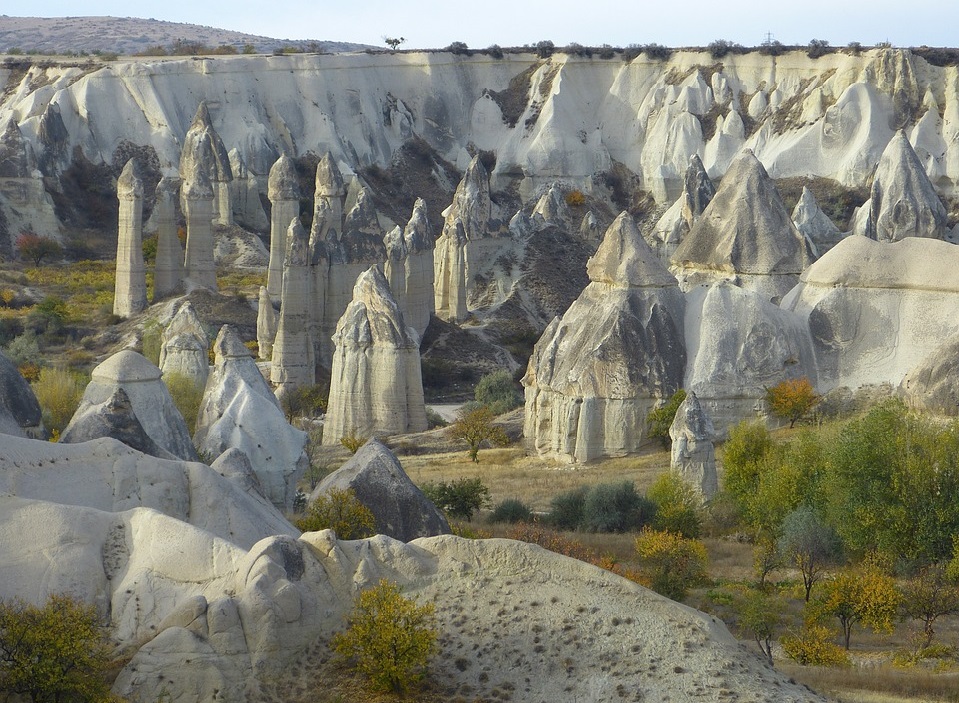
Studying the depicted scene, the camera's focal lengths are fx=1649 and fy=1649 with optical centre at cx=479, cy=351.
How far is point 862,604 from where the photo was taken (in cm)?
1934

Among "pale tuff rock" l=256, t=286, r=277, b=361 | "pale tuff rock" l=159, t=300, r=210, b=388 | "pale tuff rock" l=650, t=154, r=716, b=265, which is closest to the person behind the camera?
"pale tuff rock" l=159, t=300, r=210, b=388

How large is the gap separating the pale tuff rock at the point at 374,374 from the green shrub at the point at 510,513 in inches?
391

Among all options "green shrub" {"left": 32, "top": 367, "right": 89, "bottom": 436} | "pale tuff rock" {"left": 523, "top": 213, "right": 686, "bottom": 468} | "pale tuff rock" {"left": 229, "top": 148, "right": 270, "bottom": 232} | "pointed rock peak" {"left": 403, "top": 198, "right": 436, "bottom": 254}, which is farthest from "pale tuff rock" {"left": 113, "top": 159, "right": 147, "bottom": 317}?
"pale tuff rock" {"left": 523, "top": 213, "right": 686, "bottom": 468}

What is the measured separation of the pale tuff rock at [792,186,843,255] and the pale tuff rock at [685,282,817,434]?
75.5 feet

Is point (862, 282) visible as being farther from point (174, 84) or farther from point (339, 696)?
point (174, 84)

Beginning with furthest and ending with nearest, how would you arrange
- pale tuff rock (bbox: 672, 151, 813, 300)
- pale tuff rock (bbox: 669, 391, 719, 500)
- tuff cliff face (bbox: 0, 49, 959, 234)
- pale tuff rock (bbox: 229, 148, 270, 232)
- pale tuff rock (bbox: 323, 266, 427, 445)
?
tuff cliff face (bbox: 0, 49, 959, 234) → pale tuff rock (bbox: 229, 148, 270, 232) → pale tuff rock (bbox: 672, 151, 813, 300) → pale tuff rock (bbox: 323, 266, 427, 445) → pale tuff rock (bbox: 669, 391, 719, 500)

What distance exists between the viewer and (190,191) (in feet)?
171

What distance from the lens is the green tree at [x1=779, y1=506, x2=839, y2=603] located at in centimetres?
2239

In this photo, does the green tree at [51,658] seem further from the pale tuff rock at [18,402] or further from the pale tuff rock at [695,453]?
the pale tuff rock at [695,453]

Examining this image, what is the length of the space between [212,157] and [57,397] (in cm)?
2917

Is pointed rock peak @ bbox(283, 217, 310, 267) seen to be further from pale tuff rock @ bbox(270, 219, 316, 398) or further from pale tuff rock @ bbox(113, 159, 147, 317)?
pale tuff rock @ bbox(113, 159, 147, 317)

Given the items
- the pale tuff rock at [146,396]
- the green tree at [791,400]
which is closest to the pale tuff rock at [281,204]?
the green tree at [791,400]

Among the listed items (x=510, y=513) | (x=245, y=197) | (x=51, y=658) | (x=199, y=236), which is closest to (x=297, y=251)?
(x=199, y=236)

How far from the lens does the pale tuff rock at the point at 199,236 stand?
5116 centimetres
